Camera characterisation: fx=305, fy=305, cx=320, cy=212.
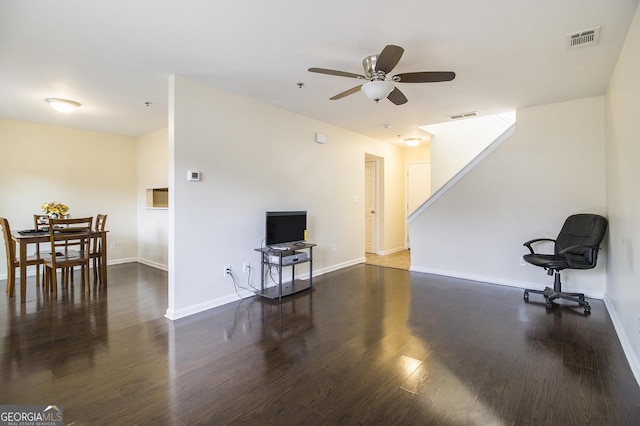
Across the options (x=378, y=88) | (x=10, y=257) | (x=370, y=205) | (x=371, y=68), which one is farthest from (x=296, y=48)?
(x=370, y=205)

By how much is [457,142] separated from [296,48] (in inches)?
178

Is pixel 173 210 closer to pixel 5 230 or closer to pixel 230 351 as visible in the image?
pixel 230 351

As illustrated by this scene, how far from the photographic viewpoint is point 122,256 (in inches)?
238

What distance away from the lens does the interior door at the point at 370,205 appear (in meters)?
7.00

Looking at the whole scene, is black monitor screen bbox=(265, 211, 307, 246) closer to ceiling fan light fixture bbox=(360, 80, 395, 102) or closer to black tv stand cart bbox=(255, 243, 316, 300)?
black tv stand cart bbox=(255, 243, 316, 300)

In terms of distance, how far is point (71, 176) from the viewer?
17.8 ft

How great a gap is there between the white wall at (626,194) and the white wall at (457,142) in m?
2.43

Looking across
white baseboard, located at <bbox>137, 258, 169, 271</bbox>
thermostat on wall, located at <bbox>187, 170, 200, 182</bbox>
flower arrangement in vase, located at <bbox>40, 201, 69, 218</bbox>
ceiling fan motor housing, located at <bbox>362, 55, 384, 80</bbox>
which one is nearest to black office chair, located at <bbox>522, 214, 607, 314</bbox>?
ceiling fan motor housing, located at <bbox>362, 55, 384, 80</bbox>

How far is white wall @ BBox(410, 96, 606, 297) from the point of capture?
3865 mm

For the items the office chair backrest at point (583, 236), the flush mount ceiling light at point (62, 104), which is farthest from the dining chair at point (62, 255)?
the office chair backrest at point (583, 236)

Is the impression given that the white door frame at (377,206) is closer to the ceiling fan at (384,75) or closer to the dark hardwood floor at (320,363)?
the dark hardwood floor at (320,363)

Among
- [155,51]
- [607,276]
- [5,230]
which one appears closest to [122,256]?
[5,230]

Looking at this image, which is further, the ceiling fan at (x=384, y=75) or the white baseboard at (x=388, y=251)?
the white baseboard at (x=388, y=251)

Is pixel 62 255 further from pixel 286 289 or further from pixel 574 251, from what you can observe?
pixel 574 251
